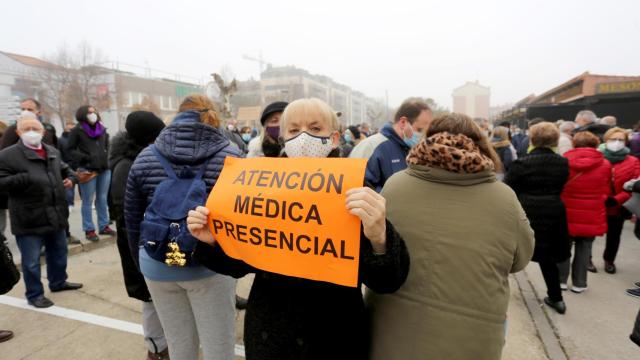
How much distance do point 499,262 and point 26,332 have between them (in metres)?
4.41

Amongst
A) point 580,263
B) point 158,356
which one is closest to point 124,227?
point 158,356

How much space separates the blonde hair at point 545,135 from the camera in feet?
11.6

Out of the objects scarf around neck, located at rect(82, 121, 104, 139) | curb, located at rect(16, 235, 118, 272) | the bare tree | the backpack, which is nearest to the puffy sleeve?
the backpack

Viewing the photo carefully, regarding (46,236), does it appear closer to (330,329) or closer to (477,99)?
(330,329)

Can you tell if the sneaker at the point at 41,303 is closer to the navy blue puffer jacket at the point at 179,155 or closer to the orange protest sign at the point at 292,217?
the navy blue puffer jacket at the point at 179,155

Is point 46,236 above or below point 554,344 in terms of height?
above

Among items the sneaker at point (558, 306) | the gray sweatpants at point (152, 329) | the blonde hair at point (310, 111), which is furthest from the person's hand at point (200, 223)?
the sneaker at point (558, 306)

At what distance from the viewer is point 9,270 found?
2955 mm

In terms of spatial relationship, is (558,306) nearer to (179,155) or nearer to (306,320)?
(306,320)

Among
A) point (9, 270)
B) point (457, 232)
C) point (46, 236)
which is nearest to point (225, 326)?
point (457, 232)

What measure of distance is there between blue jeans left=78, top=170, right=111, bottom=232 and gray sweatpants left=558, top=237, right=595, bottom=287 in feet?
23.5

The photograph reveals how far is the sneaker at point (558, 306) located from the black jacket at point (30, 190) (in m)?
5.62

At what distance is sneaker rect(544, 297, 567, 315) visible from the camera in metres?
3.80

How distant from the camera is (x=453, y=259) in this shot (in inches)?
55.6
